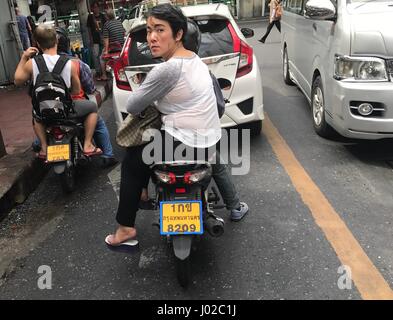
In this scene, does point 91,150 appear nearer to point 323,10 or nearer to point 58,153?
point 58,153

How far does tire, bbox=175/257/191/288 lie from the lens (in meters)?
2.66

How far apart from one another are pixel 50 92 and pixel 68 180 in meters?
0.86

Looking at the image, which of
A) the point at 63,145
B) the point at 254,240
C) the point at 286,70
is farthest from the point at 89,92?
the point at 286,70

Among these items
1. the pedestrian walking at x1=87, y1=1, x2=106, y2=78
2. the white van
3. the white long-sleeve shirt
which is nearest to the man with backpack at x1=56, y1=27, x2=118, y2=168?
the white long-sleeve shirt

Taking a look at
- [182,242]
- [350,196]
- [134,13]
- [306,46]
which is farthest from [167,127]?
[134,13]

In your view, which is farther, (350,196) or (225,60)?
(225,60)

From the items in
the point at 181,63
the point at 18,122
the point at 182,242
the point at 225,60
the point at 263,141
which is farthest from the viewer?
the point at 18,122

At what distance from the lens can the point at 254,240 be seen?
10.7 feet

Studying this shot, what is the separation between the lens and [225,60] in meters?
4.59

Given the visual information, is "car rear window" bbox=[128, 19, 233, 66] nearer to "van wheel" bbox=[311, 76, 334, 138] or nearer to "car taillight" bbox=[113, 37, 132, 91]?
"car taillight" bbox=[113, 37, 132, 91]

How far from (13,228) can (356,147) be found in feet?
11.9

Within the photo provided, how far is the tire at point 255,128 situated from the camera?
528 centimetres

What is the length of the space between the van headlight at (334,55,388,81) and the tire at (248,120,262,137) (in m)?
1.25

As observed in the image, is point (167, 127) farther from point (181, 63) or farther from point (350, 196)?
point (350, 196)
